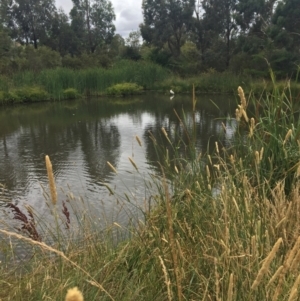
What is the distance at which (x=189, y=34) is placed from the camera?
27.8 meters

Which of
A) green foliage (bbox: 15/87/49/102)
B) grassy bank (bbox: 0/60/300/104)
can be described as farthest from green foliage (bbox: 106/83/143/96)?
green foliage (bbox: 15/87/49/102)

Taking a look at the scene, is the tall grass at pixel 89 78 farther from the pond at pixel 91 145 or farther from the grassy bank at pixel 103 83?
the pond at pixel 91 145

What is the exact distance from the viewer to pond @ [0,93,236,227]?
14.7 feet

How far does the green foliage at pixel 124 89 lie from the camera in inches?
738

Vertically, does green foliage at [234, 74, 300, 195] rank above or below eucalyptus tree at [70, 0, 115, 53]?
below

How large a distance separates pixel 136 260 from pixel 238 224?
0.64m

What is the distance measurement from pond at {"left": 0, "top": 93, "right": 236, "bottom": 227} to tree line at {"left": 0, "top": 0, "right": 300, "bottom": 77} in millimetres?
5979

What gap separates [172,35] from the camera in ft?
92.3

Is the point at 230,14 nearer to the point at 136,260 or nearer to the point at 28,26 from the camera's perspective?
the point at 28,26

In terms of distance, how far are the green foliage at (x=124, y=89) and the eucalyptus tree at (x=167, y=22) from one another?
29.9ft

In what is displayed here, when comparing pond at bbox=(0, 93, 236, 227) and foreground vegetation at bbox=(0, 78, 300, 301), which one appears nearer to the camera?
foreground vegetation at bbox=(0, 78, 300, 301)

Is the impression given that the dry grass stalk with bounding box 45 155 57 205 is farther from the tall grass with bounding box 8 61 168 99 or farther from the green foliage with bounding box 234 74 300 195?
the tall grass with bounding box 8 61 168 99

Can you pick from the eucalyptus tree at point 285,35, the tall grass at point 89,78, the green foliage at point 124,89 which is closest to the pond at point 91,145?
the tall grass at point 89,78

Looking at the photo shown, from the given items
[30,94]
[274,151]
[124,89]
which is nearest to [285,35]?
[124,89]
